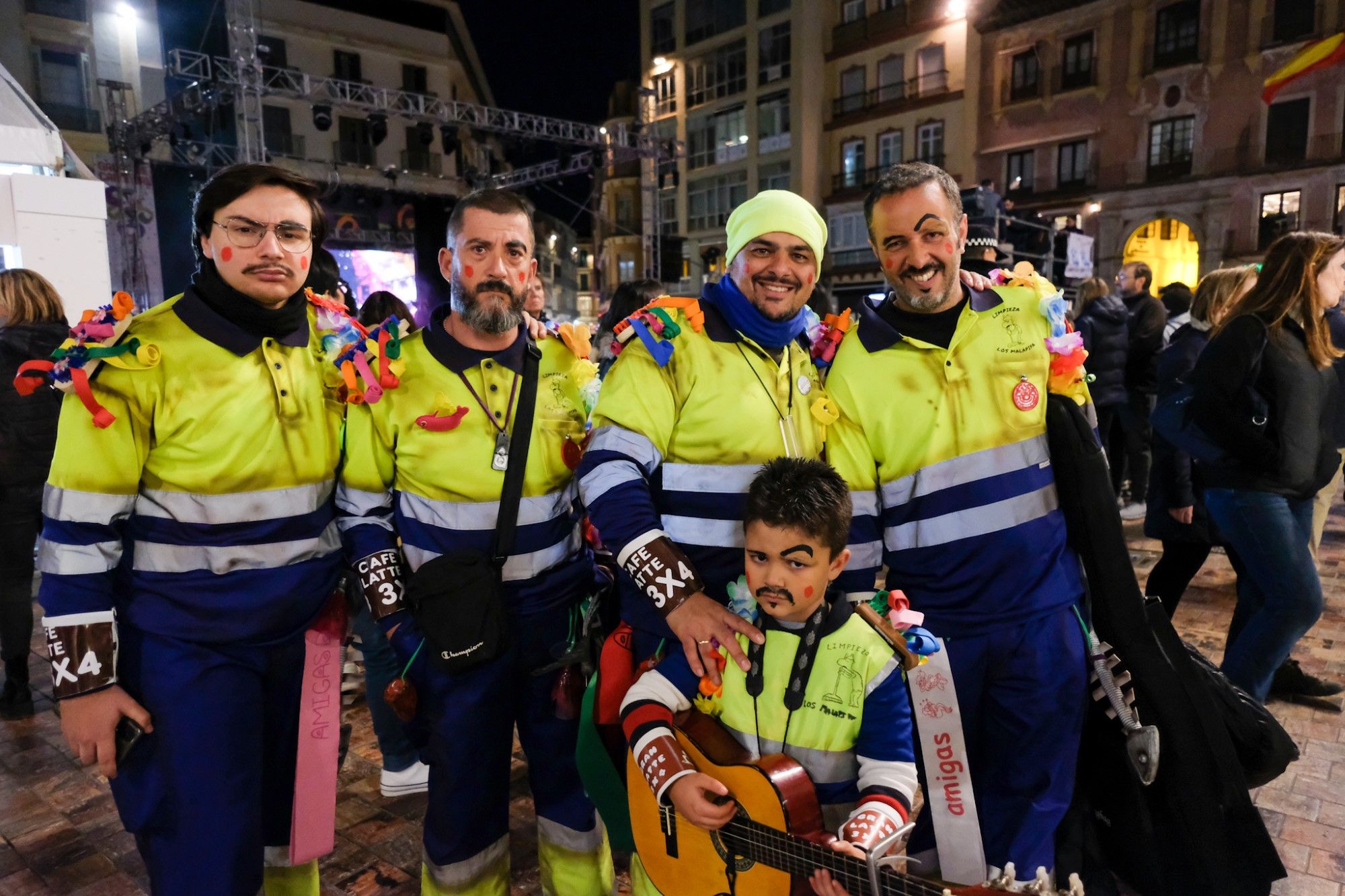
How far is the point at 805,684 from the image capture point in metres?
1.92

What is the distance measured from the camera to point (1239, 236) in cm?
1911

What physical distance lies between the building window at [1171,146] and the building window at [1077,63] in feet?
7.13

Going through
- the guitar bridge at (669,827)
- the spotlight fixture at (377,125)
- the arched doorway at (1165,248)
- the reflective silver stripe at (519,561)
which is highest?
the spotlight fixture at (377,125)

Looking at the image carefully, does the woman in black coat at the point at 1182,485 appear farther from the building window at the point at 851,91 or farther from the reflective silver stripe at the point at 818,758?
the building window at the point at 851,91

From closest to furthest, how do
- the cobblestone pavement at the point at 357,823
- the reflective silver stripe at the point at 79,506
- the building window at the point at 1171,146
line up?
the reflective silver stripe at the point at 79,506 → the cobblestone pavement at the point at 357,823 → the building window at the point at 1171,146

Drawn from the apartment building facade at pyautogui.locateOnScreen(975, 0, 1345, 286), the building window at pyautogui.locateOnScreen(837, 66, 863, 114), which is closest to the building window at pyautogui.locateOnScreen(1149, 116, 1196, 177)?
the apartment building facade at pyautogui.locateOnScreen(975, 0, 1345, 286)

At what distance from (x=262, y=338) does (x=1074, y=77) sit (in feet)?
80.2

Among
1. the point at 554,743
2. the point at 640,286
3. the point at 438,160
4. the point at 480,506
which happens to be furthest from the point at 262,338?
the point at 438,160

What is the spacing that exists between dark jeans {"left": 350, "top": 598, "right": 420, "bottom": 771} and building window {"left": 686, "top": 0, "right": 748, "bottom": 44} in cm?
2969

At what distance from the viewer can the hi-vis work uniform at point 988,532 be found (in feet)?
7.09

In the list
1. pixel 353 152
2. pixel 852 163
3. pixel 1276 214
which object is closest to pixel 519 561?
pixel 1276 214

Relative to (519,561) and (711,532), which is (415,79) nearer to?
(519,561)

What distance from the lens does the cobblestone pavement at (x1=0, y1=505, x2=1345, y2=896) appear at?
273 centimetres

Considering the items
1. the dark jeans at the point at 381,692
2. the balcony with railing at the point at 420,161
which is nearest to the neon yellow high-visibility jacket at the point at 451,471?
the dark jeans at the point at 381,692
